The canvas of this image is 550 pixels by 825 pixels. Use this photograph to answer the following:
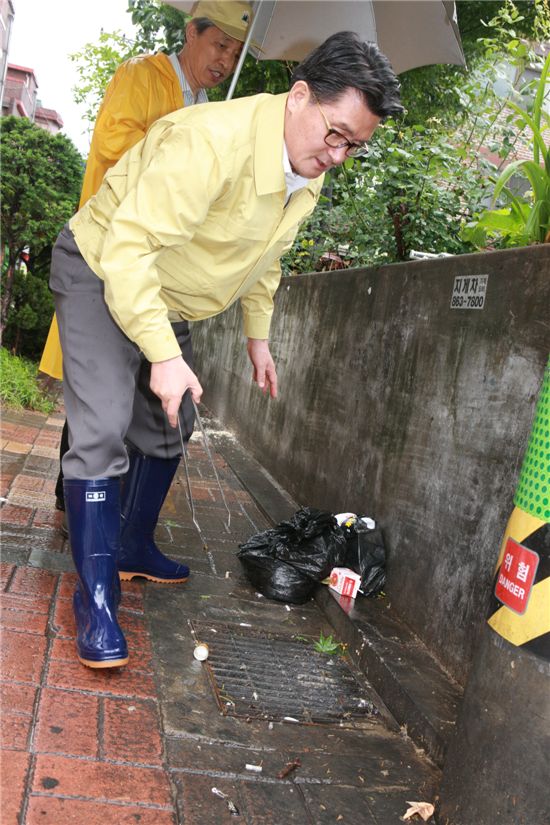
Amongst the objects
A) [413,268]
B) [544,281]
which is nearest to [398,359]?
[413,268]

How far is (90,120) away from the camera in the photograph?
2630cm

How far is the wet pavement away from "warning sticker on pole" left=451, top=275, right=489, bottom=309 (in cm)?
160

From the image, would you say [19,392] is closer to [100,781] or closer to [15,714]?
[15,714]

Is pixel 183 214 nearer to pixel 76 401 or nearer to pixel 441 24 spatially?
pixel 76 401

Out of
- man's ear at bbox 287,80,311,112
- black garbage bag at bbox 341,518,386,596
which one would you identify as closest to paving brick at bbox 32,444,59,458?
black garbage bag at bbox 341,518,386,596

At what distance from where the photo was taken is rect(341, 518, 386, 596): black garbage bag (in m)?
3.93

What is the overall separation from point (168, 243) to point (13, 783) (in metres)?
1.55

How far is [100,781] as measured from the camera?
215 cm

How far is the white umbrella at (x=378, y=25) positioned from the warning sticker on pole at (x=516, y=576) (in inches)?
129

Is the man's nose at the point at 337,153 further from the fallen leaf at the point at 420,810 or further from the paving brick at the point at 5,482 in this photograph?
the paving brick at the point at 5,482

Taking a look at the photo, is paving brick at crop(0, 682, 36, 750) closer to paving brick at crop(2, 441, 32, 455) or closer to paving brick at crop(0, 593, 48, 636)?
paving brick at crop(0, 593, 48, 636)

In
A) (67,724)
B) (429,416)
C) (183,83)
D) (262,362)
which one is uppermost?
(183,83)

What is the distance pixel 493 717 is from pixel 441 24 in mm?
3846

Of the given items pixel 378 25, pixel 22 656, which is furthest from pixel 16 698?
pixel 378 25
